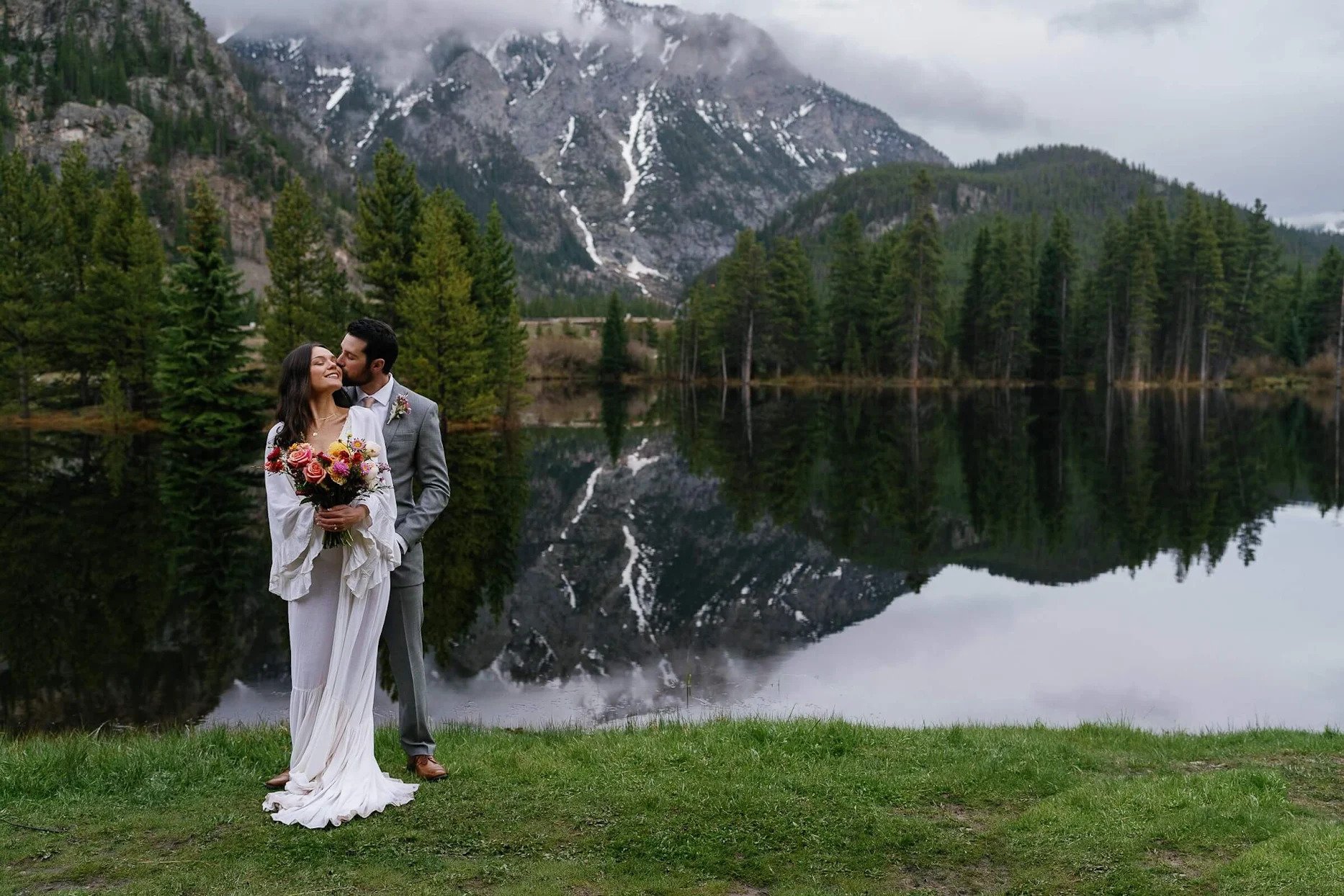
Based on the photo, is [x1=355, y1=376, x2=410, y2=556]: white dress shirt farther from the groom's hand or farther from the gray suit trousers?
the groom's hand

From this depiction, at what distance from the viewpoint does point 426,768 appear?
22.6ft

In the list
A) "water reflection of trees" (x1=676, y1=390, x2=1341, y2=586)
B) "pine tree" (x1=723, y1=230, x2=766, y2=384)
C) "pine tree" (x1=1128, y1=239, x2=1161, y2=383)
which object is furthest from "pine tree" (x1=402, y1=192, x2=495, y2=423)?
"pine tree" (x1=1128, y1=239, x2=1161, y2=383)

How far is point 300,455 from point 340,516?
0.45 m

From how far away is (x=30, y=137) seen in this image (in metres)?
145

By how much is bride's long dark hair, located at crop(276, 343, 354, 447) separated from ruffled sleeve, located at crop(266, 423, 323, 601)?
0.08m

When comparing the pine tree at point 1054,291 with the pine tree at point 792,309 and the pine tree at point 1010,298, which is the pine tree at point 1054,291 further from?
the pine tree at point 792,309

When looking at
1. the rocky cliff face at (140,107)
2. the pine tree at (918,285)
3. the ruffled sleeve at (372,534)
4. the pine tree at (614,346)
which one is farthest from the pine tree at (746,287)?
the ruffled sleeve at (372,534)

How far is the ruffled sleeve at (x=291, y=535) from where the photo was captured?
6.18 m

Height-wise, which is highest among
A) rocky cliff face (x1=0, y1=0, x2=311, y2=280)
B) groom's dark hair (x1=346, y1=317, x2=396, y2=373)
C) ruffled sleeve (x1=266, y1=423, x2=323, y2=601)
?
rocky cliff face (x1=0, y1=0, x2=311, y2=280)

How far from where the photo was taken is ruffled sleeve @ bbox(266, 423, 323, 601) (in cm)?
618

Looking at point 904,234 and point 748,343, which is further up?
point 904,234

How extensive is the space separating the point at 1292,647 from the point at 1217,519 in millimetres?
10315

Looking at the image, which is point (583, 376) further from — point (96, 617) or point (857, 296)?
point (96, 617)

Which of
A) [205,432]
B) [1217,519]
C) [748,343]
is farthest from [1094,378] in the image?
[205,432]
